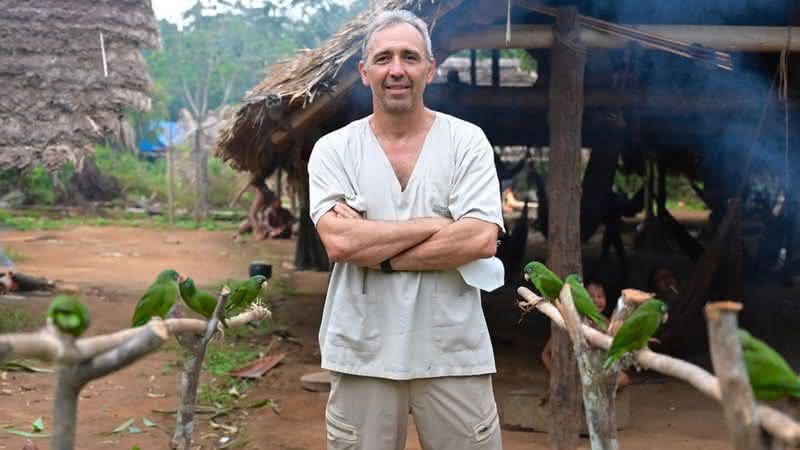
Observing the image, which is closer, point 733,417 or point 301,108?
point 733,417

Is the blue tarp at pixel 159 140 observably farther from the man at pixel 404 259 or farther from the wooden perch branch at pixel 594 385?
the wooden perch branch at pixel 594 385

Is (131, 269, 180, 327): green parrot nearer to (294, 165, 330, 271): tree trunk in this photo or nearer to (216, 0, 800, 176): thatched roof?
(216, 0, 800, 176): thatched roof

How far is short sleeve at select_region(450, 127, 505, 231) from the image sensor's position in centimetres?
260

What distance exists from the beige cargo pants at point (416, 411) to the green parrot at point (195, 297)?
0.51 meters

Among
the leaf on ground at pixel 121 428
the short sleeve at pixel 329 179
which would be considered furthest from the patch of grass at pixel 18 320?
the short sleeve at pixel 329 179

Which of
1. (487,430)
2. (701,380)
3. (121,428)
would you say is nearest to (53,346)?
(701,380)

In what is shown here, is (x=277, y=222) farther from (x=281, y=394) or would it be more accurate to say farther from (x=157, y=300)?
(x=157, y=300)

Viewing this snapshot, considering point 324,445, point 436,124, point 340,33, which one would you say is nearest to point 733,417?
point 436,124

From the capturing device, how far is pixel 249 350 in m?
7.32

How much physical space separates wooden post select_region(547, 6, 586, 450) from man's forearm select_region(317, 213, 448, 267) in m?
2.38

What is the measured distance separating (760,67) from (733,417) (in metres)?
5.59

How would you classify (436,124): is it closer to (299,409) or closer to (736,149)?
(299,409)

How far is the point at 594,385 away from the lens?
83.5 inches

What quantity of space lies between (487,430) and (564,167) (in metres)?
2.50
